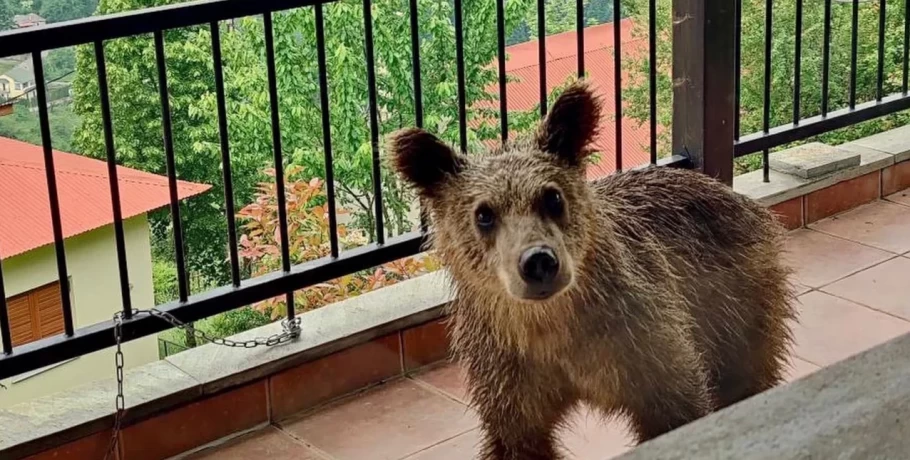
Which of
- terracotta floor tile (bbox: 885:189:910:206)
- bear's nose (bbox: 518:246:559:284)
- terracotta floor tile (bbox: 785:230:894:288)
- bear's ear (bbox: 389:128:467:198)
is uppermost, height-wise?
bear's ear (bbox: 389:128:467:198)

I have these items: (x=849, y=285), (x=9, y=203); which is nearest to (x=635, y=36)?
(x=9, y=203)

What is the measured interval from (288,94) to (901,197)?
4377 mm

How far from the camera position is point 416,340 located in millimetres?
3352

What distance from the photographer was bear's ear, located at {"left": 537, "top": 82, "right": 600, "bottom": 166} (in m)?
2.40

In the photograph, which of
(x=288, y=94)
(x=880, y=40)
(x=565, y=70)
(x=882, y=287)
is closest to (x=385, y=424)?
(x=882, y=287)

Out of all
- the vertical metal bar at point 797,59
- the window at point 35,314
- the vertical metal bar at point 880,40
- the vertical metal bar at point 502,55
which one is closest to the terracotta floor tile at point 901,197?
the vertical metal bar at point 880,40

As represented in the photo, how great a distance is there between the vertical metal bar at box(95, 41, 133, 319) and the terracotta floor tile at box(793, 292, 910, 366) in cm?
174

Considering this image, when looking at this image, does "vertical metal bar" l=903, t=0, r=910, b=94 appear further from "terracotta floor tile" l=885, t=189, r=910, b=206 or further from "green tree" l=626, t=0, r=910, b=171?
"green tree" l=626, t=0, r=910, b=171

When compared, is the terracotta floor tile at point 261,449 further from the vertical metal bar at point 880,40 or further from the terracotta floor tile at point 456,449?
the vertical metal bar at point 880,40

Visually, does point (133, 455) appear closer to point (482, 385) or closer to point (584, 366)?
point (482, 385)

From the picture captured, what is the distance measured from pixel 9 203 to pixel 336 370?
4.32 meters

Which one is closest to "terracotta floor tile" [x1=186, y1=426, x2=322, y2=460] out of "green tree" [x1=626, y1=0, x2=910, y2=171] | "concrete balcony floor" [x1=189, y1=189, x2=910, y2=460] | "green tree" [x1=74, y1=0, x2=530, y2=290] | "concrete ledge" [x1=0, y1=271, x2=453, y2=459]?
"concrete balcony floor" [x1=189, y1=189, x2=910, y2=460]

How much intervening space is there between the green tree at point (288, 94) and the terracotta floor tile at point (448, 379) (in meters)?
2.50

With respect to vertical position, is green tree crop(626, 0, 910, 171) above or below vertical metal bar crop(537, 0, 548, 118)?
below
